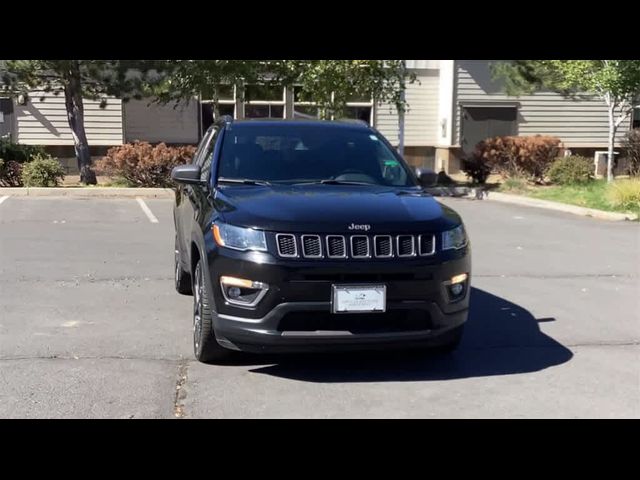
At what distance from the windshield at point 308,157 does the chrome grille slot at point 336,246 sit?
1094 mm

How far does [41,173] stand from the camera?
55.1 feet

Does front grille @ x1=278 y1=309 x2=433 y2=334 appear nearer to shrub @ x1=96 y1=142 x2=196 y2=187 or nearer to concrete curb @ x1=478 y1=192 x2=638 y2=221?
concrete curb @ x1=478 y1=192 x2=638 y2=221

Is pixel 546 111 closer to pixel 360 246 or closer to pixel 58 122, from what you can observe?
pixel 58 122

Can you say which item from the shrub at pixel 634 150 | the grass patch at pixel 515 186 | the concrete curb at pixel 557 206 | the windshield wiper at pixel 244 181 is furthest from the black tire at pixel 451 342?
the shrub at pixel 634 150

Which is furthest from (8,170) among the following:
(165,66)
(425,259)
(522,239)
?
(425,259)

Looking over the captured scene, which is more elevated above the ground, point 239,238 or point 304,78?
point 304,78

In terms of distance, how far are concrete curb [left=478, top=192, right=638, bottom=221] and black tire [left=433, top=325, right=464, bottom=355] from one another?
9769 mm

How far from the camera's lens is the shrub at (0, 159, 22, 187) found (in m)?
17.0

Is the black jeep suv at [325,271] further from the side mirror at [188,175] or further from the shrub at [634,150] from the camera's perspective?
the shrub at [634,150]

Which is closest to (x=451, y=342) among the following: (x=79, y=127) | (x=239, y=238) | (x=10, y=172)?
(x=239, y=238)

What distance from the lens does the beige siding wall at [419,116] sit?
23.0 metres

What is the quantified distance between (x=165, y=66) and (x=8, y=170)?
4503mm

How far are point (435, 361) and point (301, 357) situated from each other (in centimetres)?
99
